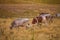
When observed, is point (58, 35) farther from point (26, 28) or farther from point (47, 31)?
point (26, 28)

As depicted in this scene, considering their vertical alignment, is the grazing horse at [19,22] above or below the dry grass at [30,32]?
above

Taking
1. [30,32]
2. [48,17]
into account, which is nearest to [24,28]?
[30,32]

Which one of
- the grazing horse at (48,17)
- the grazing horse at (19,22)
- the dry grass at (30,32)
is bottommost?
the dry grass at (30,32)

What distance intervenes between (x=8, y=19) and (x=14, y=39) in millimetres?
302

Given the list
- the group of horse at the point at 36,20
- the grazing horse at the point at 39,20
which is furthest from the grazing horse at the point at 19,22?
the grazing horse at the point at 39,20

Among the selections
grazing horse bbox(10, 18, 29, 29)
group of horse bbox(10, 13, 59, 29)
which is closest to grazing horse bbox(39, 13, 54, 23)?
group of horse bbox(10, 13, 59, 29)

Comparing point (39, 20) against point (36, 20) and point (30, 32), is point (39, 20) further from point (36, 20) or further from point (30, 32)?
point (30, 32)

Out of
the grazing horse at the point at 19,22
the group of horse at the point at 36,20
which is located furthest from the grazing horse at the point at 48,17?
the grazing horse at the point at 19,22

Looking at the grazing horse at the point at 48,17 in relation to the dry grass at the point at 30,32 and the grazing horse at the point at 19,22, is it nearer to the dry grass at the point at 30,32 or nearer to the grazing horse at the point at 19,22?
the dry grass at the point at 30,32

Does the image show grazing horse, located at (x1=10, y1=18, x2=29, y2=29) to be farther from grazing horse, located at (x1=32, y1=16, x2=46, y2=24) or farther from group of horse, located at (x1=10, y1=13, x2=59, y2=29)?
grazing horse, located at (x1=32, y1=16, x2=46, y2=24)

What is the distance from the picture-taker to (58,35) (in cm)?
274

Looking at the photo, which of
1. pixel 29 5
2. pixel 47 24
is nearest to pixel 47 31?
pixel 47 24

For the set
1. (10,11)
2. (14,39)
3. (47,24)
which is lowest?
(14,39)

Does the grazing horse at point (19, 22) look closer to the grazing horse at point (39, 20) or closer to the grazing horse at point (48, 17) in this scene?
the grazing horse at point (39, 20)
